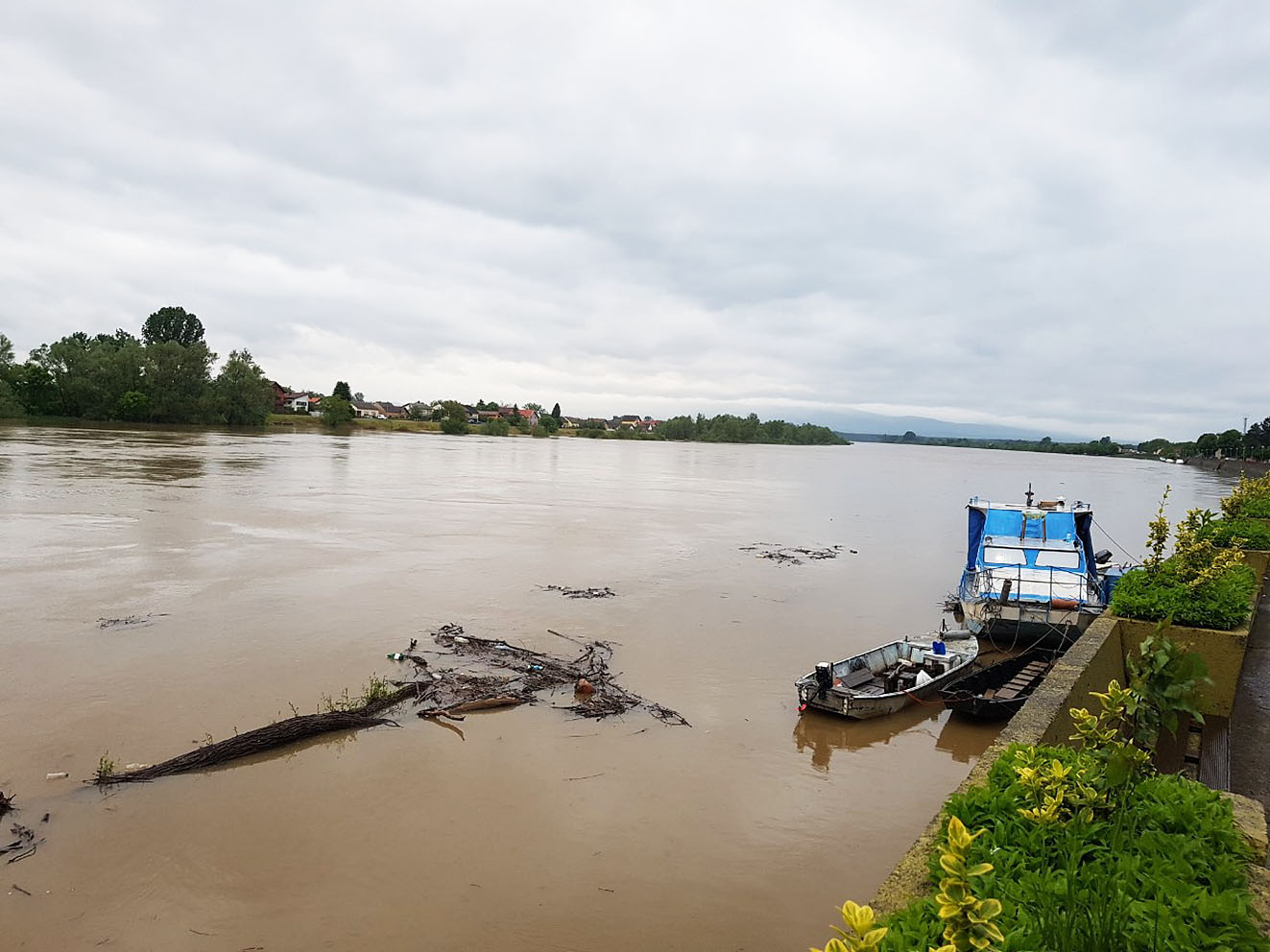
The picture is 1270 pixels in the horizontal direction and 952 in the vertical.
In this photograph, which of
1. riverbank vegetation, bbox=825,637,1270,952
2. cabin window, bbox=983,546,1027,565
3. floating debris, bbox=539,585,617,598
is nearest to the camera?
riverbank vegetation, bbox=825,637,1270,952

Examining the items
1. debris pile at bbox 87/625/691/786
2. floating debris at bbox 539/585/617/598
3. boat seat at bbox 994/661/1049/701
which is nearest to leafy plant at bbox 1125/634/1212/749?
debris pile at bbox 87/625/691/786

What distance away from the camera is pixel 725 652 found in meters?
14.6

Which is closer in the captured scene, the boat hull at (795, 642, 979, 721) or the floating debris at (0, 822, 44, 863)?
the floating debris at (0, 822, 44, 863)

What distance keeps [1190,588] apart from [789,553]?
751 inches

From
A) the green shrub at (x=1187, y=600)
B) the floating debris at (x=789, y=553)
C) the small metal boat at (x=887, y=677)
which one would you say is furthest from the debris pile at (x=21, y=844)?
the floating debris at (x=789, y=553)

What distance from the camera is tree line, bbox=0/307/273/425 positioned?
70812 mm

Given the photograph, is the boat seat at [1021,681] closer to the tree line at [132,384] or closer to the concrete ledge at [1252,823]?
the concrete ledge at [1252,823]

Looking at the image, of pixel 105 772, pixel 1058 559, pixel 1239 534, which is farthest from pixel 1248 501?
pixel 105 772

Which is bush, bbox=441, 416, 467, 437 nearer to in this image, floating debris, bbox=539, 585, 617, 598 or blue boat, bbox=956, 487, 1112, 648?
floating debris, bbox=539, 585, 617, 598

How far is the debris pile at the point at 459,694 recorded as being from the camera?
29.2 ft

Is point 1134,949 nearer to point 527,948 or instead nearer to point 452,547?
point 527,948

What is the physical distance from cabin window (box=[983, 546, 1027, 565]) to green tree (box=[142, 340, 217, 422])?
269 feet

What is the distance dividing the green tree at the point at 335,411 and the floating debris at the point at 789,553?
88009 mm

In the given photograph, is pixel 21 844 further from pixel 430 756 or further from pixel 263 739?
pixel 430 756
